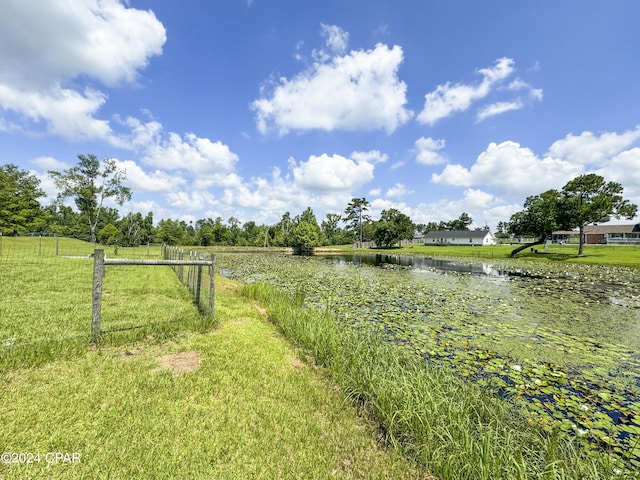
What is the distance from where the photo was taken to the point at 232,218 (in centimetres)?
7156

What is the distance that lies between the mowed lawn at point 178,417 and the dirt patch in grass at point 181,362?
1 centimetres

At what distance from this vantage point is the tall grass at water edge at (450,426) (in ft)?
7.73

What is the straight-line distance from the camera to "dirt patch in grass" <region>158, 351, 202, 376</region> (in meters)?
3.89

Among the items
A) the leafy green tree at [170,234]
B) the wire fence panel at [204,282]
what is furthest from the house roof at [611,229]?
the leafy green tree at [170,234]

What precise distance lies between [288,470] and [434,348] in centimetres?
414

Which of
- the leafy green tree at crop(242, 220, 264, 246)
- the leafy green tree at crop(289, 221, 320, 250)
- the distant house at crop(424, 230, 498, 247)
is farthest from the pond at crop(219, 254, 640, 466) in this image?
the distant house at crop(424, 230, 498, 247)

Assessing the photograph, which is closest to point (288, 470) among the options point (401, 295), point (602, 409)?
point (602, 409)

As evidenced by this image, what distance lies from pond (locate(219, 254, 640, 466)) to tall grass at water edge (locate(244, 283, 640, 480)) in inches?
19.2

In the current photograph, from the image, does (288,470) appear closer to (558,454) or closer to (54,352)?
(558,454)

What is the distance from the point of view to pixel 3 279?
8.34m

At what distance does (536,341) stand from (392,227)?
4836cm

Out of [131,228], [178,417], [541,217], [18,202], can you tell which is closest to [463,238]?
[541,217]

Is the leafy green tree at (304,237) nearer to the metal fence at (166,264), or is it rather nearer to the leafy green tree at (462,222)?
the metal fence at (166,264)

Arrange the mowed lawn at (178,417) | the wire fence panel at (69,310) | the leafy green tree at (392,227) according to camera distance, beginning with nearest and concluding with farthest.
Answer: the mowed lawn at (178,417)
the wire fence panel at (69,310)
the leafy green tree at (392,227)
